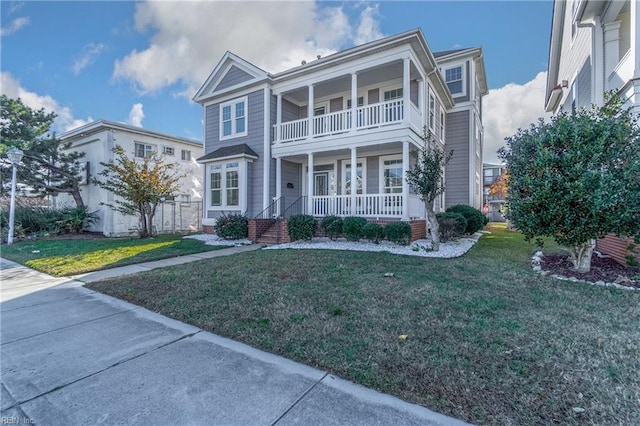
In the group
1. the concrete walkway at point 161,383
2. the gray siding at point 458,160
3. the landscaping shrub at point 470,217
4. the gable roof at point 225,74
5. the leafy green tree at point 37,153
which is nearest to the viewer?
the concrete walkway at point 161,383

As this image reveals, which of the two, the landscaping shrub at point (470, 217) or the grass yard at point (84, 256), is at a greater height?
the landscaping shrub at point (470, 217)

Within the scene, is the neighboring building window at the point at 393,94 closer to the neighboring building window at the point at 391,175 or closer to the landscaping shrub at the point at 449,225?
the neighboring building window at the point at 391,175

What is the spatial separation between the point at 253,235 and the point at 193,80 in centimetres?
1246

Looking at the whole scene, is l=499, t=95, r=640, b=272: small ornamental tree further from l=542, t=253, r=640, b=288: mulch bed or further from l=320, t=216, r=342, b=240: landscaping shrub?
l=320, t=216, r=342, b=240: landscaping shrub

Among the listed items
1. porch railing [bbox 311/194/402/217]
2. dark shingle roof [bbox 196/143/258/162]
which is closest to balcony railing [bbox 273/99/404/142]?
dark shingle roof [bbox 196/143/258/162]

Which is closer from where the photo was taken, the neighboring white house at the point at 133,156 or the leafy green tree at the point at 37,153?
the leafy green tree at the point at 37,153

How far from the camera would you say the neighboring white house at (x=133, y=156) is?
54.2 feet

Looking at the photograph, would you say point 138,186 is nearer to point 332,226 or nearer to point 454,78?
point 332,226

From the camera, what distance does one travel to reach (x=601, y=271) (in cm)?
604

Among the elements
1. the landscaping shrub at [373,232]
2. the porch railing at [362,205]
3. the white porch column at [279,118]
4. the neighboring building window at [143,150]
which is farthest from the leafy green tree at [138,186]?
the landscaping shrub at [373,232]

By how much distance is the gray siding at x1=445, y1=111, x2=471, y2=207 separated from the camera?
1613 cm

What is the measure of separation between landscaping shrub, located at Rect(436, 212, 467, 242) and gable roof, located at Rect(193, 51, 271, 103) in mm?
9473

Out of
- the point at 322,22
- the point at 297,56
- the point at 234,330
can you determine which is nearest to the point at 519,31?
the point at 322,22

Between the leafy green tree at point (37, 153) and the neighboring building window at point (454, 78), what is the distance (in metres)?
21.3
